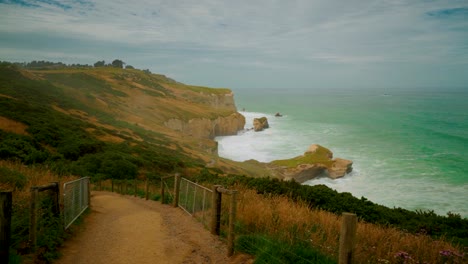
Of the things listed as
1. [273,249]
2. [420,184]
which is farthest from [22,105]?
[420,184]

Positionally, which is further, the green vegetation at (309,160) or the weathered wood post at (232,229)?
the green vegetation at (309,160)

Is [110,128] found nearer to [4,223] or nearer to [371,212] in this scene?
[371,212]

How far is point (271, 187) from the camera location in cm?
1558

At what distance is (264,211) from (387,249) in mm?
2877

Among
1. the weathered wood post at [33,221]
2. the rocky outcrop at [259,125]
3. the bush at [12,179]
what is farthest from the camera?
the rocky outcrop at [259,125]

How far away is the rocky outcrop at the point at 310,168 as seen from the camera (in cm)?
4525

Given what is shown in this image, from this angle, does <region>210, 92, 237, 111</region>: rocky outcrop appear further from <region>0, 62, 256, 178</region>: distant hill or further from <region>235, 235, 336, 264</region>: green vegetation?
<region>235, 235, 336, 264</region>: green vegetation

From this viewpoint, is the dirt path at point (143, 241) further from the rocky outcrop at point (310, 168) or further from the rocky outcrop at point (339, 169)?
the rocky outcrop at point (339, 169)

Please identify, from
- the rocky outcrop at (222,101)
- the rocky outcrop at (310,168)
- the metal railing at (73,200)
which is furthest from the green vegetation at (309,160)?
the rocky outcrop at (222,101)

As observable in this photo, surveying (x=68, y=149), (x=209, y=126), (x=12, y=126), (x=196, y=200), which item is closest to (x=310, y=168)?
(x=68, y=149)

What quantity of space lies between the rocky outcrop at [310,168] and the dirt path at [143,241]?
34.8m

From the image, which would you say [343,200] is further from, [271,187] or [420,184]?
[420,184]

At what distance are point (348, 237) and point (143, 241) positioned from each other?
559 cm

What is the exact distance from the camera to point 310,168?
4597 cm
